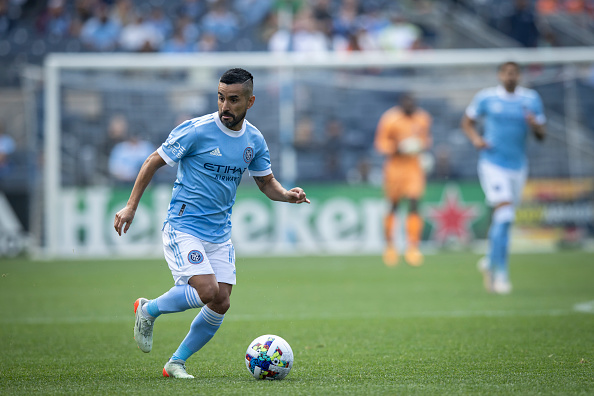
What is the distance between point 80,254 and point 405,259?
21.2 ft

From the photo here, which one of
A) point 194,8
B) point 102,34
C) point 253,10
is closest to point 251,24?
point 253,10

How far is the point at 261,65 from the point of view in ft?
54.4

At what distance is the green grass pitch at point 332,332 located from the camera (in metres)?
4.64

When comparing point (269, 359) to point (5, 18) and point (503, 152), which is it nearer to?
point (503, 152)

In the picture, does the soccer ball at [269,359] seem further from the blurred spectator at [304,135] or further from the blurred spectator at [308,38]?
the blurred spectator at [308,38]

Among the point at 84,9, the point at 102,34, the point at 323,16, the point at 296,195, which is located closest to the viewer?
the point at 296,195

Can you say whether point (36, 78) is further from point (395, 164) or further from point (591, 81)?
point (591, 81)

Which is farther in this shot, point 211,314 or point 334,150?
point 334,150

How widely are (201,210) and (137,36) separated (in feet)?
49.2

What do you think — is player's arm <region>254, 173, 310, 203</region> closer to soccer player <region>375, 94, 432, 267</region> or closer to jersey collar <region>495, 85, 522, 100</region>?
jersey collar <region>495, 85, 522, 100</region>

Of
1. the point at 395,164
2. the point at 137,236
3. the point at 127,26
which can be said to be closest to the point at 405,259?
the point at 395,164

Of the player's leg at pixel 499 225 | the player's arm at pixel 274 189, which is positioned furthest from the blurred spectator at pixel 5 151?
the player's arm at pixel 274 189

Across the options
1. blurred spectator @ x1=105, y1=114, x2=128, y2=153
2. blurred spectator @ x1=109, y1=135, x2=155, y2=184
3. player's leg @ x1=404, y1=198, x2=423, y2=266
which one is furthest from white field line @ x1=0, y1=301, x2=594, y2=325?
blurred spectator @ x1=105, y1=114, x2=128, y2=153

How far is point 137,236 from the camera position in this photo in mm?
15711
